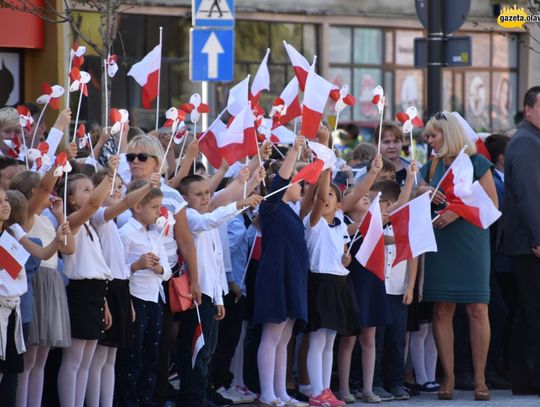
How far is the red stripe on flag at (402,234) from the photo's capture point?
35.0 ft

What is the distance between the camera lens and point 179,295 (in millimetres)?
9797

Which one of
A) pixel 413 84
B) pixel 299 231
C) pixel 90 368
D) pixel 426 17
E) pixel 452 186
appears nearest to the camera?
pixel 90 368

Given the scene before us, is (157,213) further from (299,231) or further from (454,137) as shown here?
(454,137)

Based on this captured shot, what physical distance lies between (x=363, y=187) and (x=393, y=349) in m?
1.36

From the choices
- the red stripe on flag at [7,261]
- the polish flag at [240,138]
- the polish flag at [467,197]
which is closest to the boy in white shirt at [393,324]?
the polish flag at [467,197]

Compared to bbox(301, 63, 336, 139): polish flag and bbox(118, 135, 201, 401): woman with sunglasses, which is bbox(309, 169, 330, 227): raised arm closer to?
bbox(301, 63, 336, 139): polish flag

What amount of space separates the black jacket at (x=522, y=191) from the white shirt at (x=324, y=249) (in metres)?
1.58

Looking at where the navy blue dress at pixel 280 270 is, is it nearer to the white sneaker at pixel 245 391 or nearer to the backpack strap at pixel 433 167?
the white sneaker at pixel 245 391

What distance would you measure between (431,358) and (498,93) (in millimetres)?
15467

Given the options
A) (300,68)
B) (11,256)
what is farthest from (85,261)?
(300,68)

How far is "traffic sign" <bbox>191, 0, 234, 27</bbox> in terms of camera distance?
488 inches

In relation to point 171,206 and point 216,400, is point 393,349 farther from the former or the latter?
point 171,206

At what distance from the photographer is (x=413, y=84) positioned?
2534cm

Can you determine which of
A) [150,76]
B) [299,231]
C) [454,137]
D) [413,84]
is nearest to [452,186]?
[454,137]
